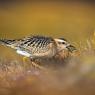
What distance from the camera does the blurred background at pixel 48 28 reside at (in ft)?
5.05

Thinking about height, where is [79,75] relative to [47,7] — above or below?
below

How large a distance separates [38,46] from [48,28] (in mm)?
103

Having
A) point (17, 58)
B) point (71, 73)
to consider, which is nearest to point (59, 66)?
point (71, 73)

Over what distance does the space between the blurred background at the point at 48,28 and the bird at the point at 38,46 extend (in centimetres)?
2

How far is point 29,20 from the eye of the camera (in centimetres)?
160

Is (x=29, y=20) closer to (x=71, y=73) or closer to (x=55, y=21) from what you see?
(x=55, y=21)

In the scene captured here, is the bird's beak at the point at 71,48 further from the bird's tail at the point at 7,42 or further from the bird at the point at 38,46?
the bird's tail at the point at 7,42

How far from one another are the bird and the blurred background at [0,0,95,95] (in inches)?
0.9

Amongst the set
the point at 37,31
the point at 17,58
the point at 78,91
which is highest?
the point at 37,31

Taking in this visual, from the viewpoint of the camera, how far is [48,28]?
159 centimetres

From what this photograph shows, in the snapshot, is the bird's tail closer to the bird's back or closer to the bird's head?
the bird's back

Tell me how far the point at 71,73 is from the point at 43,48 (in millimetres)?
147

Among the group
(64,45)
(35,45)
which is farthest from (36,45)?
(64,45)

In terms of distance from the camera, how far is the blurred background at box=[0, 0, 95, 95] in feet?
5.05
